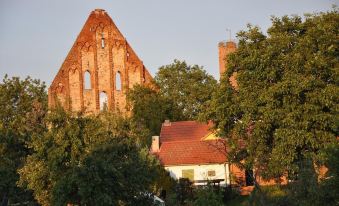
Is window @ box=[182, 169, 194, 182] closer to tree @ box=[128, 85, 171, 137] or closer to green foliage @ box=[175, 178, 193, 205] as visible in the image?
green foliage @ box=[175, 178, 193, 205]

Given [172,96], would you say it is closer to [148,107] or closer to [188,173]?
[148,107]

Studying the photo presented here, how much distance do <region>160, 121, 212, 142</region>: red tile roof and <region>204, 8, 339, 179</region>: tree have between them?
38.5ft

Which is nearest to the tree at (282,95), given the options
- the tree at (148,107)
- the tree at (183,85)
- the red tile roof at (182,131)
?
the red tile roof at (182,131)

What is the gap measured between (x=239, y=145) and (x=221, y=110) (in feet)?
7.73

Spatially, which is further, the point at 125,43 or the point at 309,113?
the point at 125,43

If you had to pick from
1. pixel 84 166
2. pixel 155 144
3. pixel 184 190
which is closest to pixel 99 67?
pixel 155 144

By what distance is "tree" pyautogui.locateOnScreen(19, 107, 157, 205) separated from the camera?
3075cm

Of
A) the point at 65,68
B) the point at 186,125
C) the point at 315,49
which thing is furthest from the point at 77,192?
the point at 65,68

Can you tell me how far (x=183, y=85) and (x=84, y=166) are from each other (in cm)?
4142

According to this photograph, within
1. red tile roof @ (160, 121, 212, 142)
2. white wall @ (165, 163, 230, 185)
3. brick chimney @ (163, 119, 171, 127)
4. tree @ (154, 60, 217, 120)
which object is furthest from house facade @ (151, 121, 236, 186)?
tree @ (154, 60, 217, 120)

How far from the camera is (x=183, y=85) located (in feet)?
236

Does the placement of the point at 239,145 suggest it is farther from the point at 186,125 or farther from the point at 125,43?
the point at 125,43

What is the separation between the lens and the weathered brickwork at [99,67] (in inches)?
2618

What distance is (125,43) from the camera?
224ft
